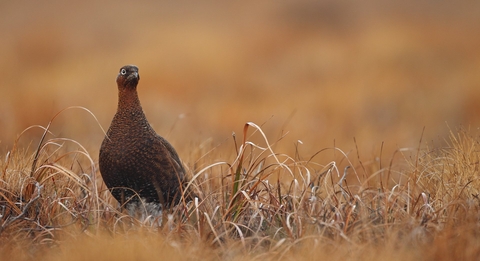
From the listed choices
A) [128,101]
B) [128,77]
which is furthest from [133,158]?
[128,77]

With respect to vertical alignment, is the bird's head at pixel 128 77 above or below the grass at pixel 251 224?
above

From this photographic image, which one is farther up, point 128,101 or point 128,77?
point 128,77

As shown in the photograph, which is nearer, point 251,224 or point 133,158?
point 251,224

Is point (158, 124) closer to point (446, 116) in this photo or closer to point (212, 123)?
point (212, 123)

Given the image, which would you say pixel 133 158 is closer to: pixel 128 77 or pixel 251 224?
pixel 128 77

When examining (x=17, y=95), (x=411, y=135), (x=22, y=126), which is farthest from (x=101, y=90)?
(x=411, y=135)

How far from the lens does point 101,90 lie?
10.3 m

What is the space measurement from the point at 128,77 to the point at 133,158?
52 cm

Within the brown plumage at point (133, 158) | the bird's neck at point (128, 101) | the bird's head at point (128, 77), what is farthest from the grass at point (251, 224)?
the bird's head at point (128, 77)

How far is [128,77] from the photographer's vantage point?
390 centimetres

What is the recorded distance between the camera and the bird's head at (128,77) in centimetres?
389

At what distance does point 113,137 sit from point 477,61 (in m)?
9.07

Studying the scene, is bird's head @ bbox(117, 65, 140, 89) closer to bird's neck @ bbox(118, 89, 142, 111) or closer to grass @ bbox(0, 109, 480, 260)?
bird's neck @ bbox(118, 89, 142, 111)

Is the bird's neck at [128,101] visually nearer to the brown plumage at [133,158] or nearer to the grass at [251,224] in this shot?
the brown plumage at [133,158]
